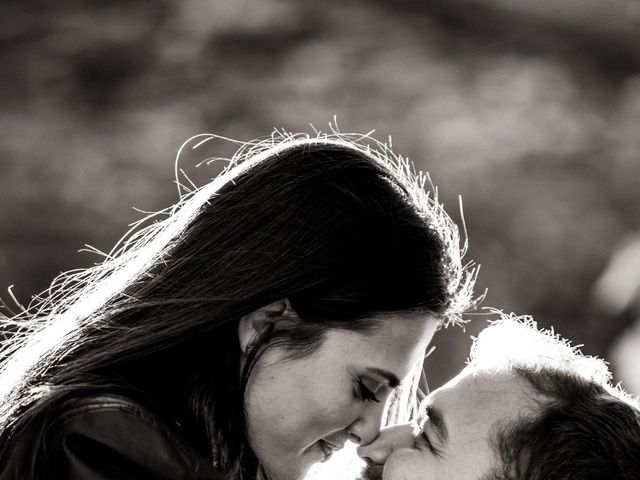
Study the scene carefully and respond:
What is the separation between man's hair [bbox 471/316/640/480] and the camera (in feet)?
7.48

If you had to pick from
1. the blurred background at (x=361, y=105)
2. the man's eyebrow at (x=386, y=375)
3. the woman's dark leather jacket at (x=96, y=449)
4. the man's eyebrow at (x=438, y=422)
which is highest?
the woman's dark leather jacket at (x=96, y=449)

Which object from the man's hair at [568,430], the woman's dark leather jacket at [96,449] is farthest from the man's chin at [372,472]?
the woman's dark leather jacket at [96,449]

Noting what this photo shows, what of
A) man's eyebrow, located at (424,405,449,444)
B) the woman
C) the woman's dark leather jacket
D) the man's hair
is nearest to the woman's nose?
the woman

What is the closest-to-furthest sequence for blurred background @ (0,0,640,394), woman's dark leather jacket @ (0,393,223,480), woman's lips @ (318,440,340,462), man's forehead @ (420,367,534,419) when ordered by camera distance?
woman's dark leather jacket @ (0,393,223,480), man's forehead @ (420,367,534,419), woman's lips @ (318,440,340,462), blurred background @ (0,0,640,394)

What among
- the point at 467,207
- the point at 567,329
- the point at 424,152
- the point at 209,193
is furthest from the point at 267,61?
the point at 209,193

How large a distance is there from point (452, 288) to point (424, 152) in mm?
5081

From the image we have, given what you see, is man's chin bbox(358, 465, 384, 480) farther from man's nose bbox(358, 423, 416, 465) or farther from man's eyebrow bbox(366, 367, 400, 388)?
man's eyebrow bbox(366, 367, 400, 388)

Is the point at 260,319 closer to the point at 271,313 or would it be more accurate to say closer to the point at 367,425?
the point at 271,313

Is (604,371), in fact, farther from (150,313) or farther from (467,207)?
(467,207)

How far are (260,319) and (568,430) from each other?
0.78 meters

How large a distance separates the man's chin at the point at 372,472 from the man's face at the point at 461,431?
0.39 feet

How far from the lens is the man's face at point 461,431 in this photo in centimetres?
236

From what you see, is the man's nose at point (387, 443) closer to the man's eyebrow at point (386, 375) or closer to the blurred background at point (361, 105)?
the man's eyebrow at point (386, 375)

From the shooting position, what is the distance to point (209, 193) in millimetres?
2484
